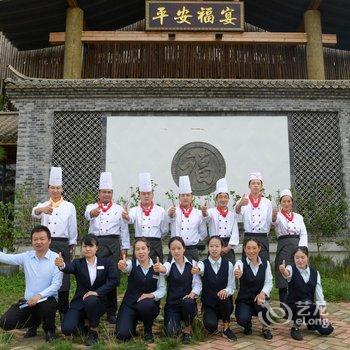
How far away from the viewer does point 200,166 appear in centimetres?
934

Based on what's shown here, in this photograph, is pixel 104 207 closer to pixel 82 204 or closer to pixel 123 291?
pixel 123 291

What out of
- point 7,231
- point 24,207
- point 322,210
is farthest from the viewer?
point 322,210

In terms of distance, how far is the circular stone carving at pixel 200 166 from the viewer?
30.4 ft

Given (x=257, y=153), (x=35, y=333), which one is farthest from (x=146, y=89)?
(x=35, y=333)

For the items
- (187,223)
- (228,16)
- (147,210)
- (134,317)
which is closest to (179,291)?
(134,317)

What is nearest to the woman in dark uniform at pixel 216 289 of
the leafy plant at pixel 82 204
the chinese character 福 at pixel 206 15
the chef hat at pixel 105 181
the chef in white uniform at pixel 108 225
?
the chef in white uniform at pixel 108 225

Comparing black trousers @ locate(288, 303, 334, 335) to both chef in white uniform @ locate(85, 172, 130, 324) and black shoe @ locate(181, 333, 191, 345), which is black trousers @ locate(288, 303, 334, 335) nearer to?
black shoe @ locate(181, 333, 191, 345)

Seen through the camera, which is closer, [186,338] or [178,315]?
[186,338]

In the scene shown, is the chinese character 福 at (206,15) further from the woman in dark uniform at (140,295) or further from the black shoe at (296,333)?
the black shoe at (296,333)

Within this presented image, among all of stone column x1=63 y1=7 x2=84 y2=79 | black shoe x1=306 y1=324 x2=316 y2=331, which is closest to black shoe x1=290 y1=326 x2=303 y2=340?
black shoe x1=306 y1=324 x2=316 y2=331

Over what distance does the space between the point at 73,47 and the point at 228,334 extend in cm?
821

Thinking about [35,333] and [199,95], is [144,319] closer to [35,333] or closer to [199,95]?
A: [35,333]

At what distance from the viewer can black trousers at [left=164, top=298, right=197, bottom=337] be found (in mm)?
4250

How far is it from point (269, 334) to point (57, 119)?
6.98 meters
